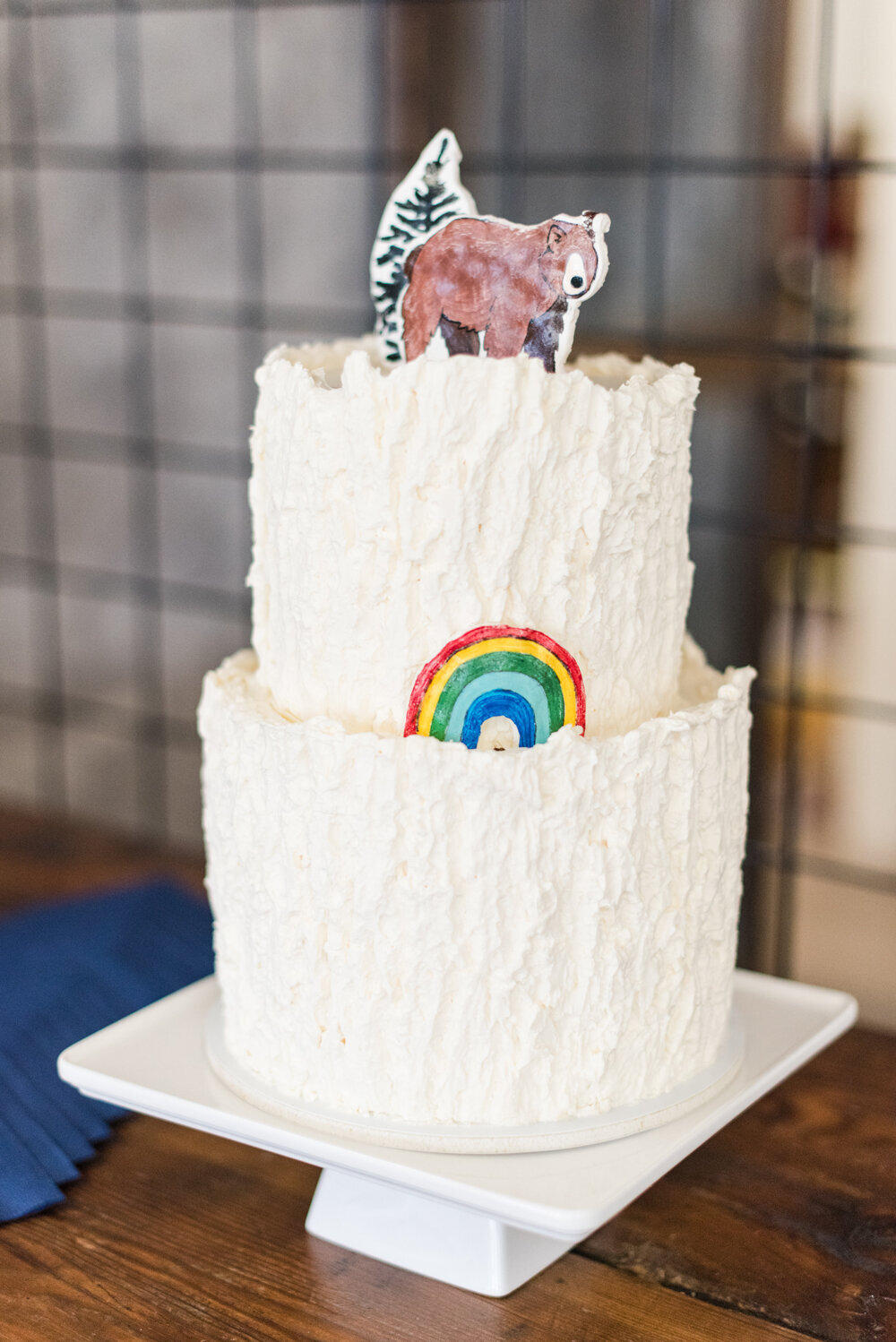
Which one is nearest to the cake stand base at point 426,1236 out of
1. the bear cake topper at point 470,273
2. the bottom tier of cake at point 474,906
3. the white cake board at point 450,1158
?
the white cake board at point 450,1158

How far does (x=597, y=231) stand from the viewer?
94 centimetres

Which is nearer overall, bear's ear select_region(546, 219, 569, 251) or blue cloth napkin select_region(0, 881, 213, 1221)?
bear's ear select_region(546, 219, 569, 251)

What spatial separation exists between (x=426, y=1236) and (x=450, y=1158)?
5.6 inches

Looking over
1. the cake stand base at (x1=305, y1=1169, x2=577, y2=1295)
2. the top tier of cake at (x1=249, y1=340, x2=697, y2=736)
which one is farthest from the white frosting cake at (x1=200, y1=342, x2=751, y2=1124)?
the cake stand base at (x1=305, y1=1169, x2=577, y2=1295)

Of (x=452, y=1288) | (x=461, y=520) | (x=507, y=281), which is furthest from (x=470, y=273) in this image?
(x=452, y=1288)

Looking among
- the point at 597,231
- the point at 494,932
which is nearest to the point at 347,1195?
the point at 494,932

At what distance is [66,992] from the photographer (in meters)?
1.44

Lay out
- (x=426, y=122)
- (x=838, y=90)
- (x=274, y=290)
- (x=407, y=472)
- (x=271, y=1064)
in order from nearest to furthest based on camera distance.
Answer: (x=407, y=472) → (x=271, y=1064) → (x=838, y=90) → (x=426, y=122) → (x=274, y=290)

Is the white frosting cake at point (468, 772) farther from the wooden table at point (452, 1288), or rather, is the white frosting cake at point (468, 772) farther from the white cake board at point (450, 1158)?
the wooden table at point (452, 1288)

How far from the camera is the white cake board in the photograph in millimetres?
916

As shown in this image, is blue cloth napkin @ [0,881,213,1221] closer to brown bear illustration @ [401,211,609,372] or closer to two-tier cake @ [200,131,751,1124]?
two-tier cake @ [200,131,751,1124]

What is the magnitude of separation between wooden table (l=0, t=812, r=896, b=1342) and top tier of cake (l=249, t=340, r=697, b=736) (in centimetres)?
41

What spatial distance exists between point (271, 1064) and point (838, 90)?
1141mm

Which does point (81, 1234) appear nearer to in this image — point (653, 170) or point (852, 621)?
point (852, 621)
